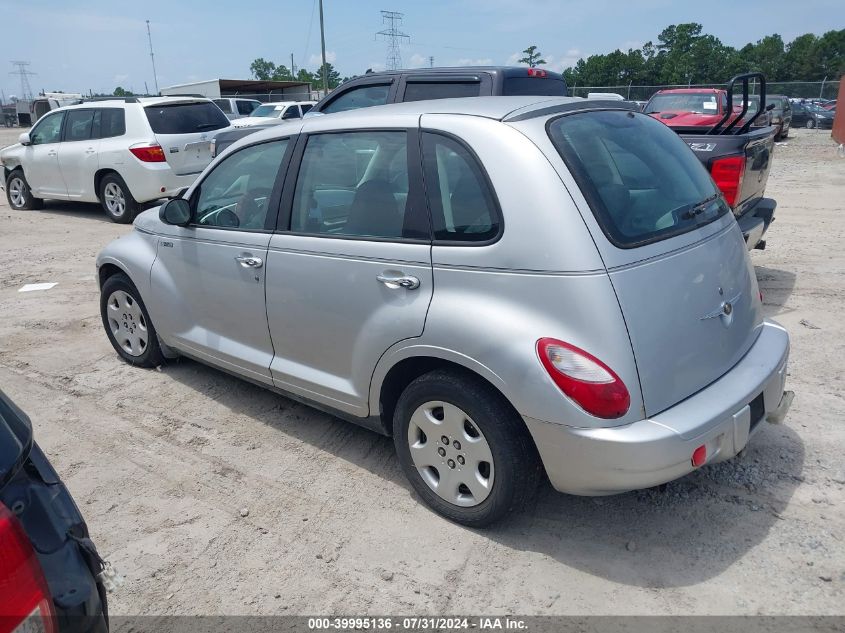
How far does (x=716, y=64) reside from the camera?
60.5 m

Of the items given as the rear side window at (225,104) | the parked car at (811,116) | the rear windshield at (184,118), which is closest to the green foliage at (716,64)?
the parked car at (811,116)

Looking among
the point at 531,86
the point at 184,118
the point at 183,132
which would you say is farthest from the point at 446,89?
the point at 184,118

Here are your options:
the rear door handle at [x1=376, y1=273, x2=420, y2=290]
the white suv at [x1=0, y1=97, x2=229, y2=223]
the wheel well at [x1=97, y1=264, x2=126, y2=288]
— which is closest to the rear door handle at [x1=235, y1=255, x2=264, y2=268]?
the rear door handle at [x1=376, y1=273, x2=420, y2=290]

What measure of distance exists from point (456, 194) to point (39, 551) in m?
2.07

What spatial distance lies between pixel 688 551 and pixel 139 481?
274 cm

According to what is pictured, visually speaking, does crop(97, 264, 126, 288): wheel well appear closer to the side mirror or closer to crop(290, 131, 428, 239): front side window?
the side mirror

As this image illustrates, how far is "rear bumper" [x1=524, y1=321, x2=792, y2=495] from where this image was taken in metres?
2.52

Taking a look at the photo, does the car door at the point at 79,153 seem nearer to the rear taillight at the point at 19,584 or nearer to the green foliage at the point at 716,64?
the rear taillight at the point at 19,584

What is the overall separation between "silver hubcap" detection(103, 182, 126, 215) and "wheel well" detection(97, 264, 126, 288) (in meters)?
6.33

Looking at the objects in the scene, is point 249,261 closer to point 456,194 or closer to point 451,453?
point 456,194

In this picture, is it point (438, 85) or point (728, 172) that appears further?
point (438, 85)

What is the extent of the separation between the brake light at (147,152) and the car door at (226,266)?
6.56 m

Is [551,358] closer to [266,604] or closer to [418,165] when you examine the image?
[418,165]

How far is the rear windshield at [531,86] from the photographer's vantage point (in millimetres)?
6992
